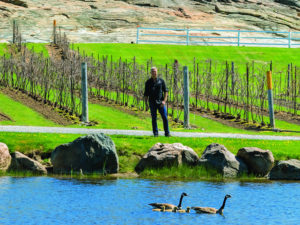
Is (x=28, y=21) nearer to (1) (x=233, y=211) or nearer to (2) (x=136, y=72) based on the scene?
(2) (x=136, y=72)

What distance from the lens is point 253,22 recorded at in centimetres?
8619

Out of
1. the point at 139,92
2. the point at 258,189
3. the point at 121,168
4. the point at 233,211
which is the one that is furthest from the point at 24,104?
the point at 233,211

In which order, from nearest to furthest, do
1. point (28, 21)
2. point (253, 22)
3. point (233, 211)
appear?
point (233, 211)
point (28, 21)
point (253, 22)

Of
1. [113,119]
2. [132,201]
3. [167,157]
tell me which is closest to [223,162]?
[167,157]

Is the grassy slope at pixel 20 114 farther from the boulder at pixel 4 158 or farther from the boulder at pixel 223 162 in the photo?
the boulder at pixel 223 162

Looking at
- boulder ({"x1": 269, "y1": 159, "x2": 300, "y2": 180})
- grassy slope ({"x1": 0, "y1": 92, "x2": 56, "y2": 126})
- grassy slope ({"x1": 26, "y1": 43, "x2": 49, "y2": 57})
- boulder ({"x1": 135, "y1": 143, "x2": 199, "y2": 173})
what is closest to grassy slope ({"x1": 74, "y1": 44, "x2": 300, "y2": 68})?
grassy slope ({"x1": 26, "y1": 43, "x2": 49, "y2": 57})

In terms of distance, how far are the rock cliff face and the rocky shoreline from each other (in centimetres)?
4125

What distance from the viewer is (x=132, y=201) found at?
52.1 feet

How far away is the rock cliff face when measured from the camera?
69812 millimetres

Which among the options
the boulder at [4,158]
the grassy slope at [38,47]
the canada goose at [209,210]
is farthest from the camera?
the grassy slope at [38,47]

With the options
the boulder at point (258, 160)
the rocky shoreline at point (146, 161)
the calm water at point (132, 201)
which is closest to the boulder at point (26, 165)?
the rocky shoreline at point (146, 161)

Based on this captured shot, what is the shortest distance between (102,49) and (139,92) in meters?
18.5

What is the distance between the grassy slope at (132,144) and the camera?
20562mm

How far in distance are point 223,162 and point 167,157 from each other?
5.50 feet
